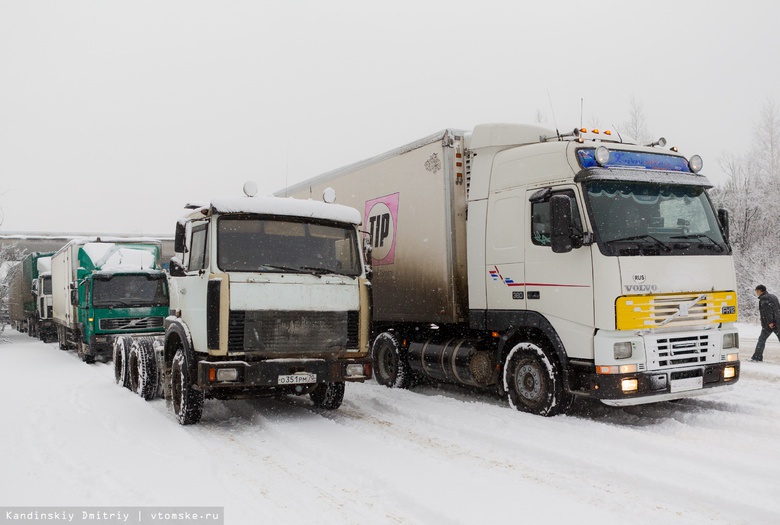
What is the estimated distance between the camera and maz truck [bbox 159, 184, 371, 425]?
756 cm

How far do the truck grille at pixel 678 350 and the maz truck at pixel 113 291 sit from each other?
1174 cm

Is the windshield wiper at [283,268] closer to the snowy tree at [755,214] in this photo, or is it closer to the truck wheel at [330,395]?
the truck wheel at [330,395]

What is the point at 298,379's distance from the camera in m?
7.73

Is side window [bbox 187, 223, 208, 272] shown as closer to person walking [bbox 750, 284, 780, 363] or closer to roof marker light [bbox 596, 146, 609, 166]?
roof marker light [bbox 596, 146, 609, 166]

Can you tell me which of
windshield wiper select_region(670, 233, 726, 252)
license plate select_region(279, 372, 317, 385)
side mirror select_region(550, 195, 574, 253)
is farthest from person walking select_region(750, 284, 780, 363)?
license plate select_region(279, 372, 317, 385)

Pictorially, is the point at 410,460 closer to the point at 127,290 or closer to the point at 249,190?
the point at 249,190

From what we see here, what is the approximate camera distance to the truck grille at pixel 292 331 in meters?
7.59

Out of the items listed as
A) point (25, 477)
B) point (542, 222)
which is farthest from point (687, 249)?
point (25, 477)

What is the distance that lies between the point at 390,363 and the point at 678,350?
199 inches

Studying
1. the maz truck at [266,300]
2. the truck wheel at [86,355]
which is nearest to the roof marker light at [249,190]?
the maz truck at [266,300]

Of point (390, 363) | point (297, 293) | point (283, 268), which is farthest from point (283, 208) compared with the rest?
point (390, 363)

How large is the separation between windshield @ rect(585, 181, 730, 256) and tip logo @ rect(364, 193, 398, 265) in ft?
13.1

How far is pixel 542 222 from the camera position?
809 cm

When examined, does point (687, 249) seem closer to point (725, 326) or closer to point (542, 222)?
point (725, 326)
